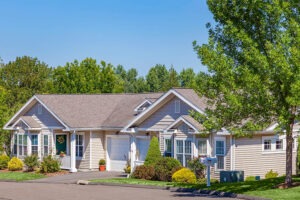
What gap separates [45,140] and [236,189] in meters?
20.4

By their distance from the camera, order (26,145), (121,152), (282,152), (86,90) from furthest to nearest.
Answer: (86,90) < (26,145) < (121,152) < (282,152)

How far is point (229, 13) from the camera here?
26.2 m

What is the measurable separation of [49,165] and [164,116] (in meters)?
8.51

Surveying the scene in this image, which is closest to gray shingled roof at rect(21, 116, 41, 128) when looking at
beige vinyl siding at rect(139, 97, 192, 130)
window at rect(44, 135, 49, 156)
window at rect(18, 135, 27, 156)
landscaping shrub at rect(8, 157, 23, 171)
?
window at rect(44, 135, 49, 156)

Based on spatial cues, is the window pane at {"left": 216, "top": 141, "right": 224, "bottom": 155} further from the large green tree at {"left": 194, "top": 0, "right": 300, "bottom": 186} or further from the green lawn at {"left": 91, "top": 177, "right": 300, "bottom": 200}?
the large green tree at {"left": 194, "top": 0, "right": 300, "bottom": 186}

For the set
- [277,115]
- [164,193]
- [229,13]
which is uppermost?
[229,13]

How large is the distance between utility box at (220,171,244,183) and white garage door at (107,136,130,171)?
10581 mm

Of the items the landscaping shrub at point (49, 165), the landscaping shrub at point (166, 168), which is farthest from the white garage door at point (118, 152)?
the landscaping shrub at point (166, 168)

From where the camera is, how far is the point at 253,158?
34531mm

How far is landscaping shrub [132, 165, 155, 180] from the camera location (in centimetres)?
3525

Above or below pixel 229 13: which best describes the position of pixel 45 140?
below

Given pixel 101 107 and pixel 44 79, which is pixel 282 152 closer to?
pixel 101 107

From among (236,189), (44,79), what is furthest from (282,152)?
(44,79)

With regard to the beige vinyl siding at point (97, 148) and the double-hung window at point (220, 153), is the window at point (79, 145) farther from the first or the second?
the double-hung window at point (220, 153)
